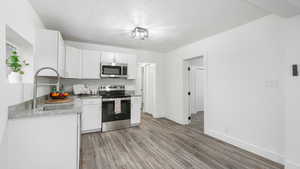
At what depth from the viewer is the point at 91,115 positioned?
325cm

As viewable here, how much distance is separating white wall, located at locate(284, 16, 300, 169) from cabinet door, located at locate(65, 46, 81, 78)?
13.9 feet

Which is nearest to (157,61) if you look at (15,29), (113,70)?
(113,70)

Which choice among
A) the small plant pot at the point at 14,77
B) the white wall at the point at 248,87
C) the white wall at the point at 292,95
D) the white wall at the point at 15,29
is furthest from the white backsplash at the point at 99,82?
the white wall at the point at 292,95

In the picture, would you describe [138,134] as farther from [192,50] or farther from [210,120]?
[192,50]

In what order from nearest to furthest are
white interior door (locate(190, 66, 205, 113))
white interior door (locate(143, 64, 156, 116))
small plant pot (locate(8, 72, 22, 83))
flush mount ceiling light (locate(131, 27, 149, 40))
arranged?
small plant pot (locate(8, 72, 22, 83)) < flush mount ceiling light (locate(131, 27, 149, 40)) < white interior door (locate(143, 64, 156, 116)) < white interior door (locate(190, 66, 205, 113))

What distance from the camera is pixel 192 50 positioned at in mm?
3725

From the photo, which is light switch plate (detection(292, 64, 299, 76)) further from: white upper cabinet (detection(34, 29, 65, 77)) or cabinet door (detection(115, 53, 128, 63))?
white upper cabinet (detection(34, 29, 65, 77))

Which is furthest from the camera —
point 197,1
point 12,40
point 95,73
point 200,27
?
point 95,73

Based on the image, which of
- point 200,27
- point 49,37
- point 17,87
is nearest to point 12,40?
point 49,37

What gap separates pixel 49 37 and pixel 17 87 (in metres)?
1.17

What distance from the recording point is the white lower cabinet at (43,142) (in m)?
1.24

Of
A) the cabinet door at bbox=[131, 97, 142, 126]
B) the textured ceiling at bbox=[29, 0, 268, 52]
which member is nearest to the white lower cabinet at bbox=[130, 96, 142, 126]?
the cabinet door at bbox=[131, 97, 142, 126]

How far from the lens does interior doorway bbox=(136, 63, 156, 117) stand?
5047mm

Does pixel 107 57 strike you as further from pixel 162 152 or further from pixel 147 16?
pixel 162 152
